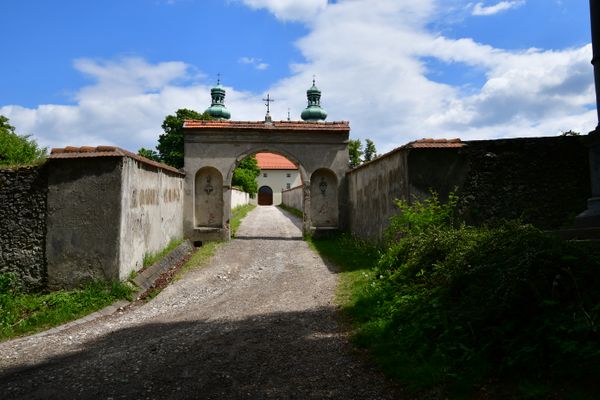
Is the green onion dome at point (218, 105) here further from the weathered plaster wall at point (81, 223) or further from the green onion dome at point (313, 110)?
the weathered plaster wall at point (81, 223)

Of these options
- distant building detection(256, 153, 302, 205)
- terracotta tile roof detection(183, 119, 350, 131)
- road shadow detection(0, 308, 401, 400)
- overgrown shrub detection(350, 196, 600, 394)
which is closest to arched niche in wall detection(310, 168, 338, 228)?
terracotta tile roof detection(183, 119, 350, 131)

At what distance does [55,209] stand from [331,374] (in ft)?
20.7

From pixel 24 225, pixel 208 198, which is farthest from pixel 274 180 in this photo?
pixel 24 225

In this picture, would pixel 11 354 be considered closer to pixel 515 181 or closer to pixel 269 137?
pixel 515 181

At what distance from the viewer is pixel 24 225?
309 inches

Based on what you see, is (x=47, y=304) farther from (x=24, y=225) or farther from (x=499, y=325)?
(x=499, y=325)

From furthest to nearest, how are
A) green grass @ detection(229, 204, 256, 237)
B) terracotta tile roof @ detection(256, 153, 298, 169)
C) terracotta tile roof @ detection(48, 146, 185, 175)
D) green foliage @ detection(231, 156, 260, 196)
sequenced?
1. terracotta tile roof @ detection(256, 153, 298, 169)
2. green foliage @ detection(231, 156, 260, 196)
3. green grass @ detection(229, 204, 256, 237)
4. terracotta tile roof @ detection(48, 146, 185, 175)

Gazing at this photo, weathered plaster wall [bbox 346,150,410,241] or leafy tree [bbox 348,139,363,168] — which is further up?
leafy tree [bbox 348,139,363,168]

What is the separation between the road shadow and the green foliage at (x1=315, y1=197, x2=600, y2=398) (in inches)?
16.9

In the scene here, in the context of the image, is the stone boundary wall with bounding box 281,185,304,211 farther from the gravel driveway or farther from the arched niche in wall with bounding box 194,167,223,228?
the gravel driveway

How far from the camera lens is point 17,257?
7.80 metres

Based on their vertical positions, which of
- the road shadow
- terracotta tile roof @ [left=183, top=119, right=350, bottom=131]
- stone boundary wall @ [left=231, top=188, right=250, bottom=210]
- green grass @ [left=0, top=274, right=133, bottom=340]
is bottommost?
the road shadow

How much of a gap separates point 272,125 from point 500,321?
13.3m

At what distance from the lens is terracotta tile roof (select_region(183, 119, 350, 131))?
15562 millimetres
